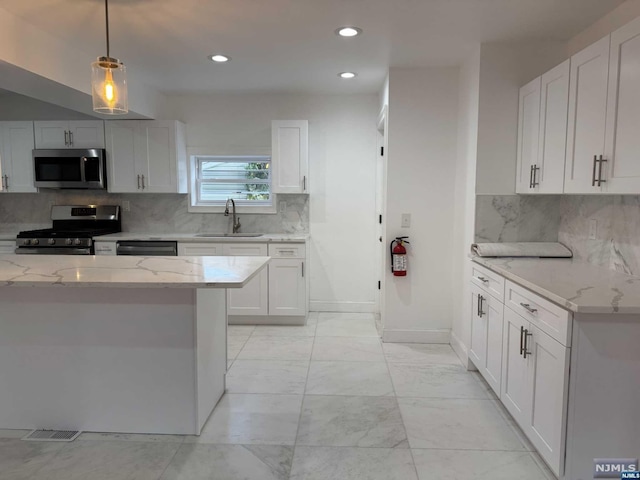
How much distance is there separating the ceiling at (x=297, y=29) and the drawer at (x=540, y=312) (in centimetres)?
165

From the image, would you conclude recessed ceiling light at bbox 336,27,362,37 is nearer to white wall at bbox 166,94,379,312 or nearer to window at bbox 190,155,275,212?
white wall at bbox 166,94,379,312

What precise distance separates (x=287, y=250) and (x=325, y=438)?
7.32 feet

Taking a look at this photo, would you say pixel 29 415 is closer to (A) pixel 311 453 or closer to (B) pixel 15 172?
(A) pixel 311 453

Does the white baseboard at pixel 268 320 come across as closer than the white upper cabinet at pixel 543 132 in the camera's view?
No

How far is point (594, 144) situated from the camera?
2230 millimetres

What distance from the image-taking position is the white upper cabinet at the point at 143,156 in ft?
14.7

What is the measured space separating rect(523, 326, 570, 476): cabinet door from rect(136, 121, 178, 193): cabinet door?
371cm

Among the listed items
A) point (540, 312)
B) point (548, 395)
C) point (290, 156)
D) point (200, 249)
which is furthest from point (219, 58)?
point (548, 395)

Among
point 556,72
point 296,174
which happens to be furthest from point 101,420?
point 556,72

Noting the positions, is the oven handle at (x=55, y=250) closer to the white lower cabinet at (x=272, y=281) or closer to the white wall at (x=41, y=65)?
the white lower cabinet at (x=272, y=281)

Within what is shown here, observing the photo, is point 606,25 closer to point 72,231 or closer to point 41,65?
point 41,65

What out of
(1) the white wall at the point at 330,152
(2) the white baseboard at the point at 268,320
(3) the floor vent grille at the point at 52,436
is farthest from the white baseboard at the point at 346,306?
(3) the floor vent grille at the point at 52,436

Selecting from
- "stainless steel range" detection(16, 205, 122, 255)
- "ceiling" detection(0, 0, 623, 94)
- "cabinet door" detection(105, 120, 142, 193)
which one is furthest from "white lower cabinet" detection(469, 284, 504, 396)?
"stainless steel range" detection(16, 205, 122, 255)

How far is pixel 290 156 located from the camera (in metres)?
4.54
